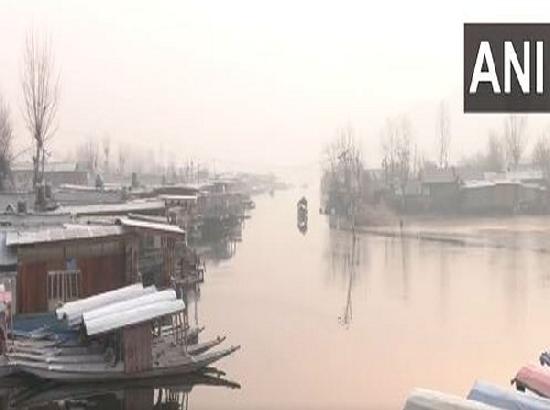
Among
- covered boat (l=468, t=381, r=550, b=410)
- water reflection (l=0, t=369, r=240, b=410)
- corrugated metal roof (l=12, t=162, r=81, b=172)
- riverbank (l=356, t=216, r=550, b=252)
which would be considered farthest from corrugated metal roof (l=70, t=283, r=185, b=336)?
covered boat (l=468, t=381, r=550, b=410)

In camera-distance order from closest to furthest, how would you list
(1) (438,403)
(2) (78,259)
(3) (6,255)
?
(1) (438,403)
(3) (6,255)
(2) (78,259)

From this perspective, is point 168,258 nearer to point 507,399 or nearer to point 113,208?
point 113,208

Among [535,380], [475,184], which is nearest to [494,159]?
[475,184]

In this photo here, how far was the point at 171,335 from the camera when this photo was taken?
3.21 meters

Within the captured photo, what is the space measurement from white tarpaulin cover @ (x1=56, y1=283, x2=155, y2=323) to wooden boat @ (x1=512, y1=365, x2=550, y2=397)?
1555 millimetres

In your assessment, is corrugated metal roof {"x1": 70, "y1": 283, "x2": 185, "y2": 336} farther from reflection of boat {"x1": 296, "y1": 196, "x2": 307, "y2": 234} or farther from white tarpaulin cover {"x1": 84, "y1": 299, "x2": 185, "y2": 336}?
reflection of boat {"x1": 296, "y1": 196, "x2": 307, "y2": 234}

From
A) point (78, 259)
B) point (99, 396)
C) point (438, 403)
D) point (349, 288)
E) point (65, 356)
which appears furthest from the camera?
point (349, 288)

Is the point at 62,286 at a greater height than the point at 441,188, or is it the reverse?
the point at 441,188

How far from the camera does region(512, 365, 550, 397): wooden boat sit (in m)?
2.29

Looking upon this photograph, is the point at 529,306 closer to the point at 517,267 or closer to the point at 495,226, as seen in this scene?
the point at 517,267

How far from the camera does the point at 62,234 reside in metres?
3.32

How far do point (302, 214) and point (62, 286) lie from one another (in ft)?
3.75

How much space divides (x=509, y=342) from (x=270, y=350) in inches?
42.6

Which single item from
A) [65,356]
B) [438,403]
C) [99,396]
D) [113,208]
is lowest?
[99,396]
